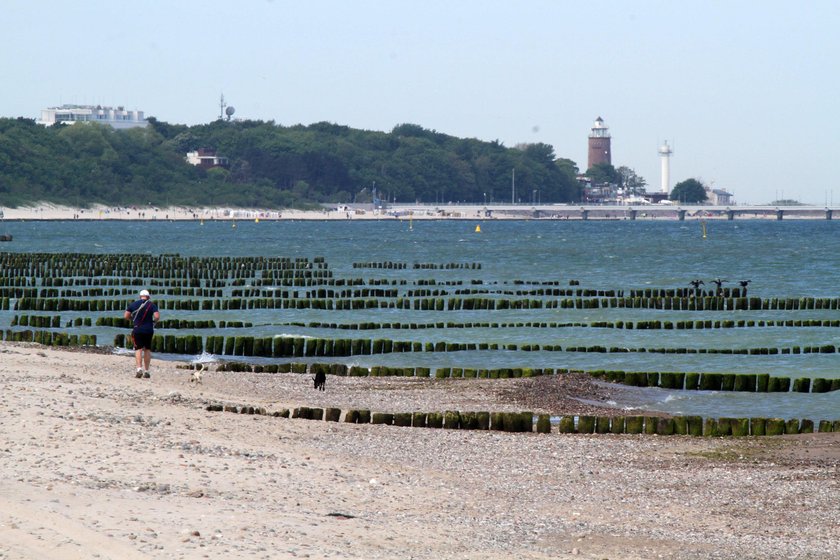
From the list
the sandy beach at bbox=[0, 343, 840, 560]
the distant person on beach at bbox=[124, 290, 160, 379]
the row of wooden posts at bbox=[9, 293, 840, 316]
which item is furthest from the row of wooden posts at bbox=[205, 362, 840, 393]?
the row of wooden posts at bbox=[9, 293, 840, 316]

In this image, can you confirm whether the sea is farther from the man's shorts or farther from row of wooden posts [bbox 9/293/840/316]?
the man's shorts

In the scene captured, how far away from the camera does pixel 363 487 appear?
15.9m

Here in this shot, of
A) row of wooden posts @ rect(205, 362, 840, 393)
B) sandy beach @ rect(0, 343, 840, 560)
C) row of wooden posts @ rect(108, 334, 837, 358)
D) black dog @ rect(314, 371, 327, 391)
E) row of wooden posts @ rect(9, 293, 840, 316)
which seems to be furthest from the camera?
row of wooden posts @ rect(9, 293, 840, 316)

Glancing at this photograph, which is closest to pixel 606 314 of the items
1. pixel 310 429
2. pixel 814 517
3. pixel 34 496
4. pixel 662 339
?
pixel 662 339

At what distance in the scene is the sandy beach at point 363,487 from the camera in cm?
1256

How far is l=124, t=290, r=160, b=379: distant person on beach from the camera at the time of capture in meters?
24.6

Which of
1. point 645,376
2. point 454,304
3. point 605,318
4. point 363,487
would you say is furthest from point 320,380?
point 454,304

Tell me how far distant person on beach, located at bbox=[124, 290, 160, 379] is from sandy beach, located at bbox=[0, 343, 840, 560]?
132 centimetres

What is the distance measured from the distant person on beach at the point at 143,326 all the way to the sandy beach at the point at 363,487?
Result: 132 cm

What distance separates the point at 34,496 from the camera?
42.7ft

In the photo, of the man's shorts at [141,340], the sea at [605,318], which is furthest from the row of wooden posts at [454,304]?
the man's shorts at [141,340]

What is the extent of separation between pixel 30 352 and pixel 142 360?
4702 mm

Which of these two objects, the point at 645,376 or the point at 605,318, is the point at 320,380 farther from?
the point at 605,318

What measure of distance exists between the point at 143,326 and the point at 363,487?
9951 millimetres
